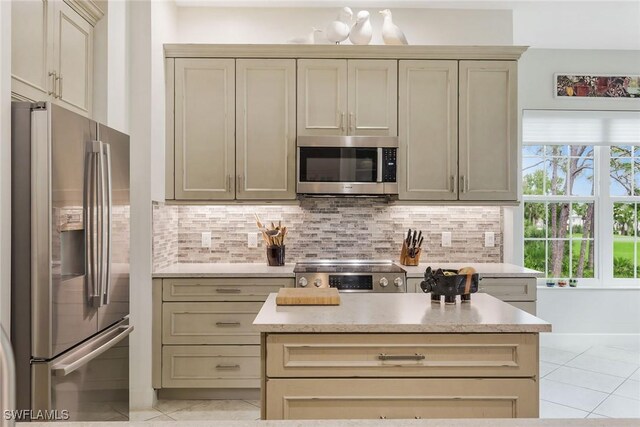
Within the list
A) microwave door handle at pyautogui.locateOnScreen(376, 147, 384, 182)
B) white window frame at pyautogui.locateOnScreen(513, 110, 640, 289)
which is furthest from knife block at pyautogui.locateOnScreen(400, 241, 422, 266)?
white window frame at pyautogui.locateOnScreen(513, 110, 640, 289)

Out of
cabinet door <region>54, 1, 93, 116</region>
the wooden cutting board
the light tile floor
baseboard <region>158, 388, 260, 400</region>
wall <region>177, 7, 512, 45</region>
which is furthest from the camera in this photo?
wall <region>177, 7, 512, 45</region>

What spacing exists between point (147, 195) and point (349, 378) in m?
2.09

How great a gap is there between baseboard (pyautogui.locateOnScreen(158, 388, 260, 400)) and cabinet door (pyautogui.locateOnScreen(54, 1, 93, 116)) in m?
1.96

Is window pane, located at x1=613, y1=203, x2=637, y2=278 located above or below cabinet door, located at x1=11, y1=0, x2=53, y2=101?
below

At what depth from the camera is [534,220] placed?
490 centimetres

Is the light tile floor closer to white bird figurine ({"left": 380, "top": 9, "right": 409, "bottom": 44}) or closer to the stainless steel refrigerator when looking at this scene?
the stainless steel refrigerator

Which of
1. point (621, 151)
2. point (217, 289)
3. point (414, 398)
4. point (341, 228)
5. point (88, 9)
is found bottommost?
point (414, 398)

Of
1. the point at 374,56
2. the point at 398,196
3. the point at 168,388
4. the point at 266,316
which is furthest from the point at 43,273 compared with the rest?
the point at 374,56

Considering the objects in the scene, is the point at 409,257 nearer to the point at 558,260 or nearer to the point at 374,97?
the point at 374,97

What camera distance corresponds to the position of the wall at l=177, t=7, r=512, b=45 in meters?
3.95

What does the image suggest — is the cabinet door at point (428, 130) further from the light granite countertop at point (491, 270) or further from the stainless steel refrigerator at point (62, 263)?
the stainless steel refrigerator at point (62, 263)

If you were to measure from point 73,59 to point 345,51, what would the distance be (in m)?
1.86

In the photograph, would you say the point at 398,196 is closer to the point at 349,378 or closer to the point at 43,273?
the point at 349,378

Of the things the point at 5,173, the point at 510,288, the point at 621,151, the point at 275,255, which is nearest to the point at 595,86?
the point at 621,151
